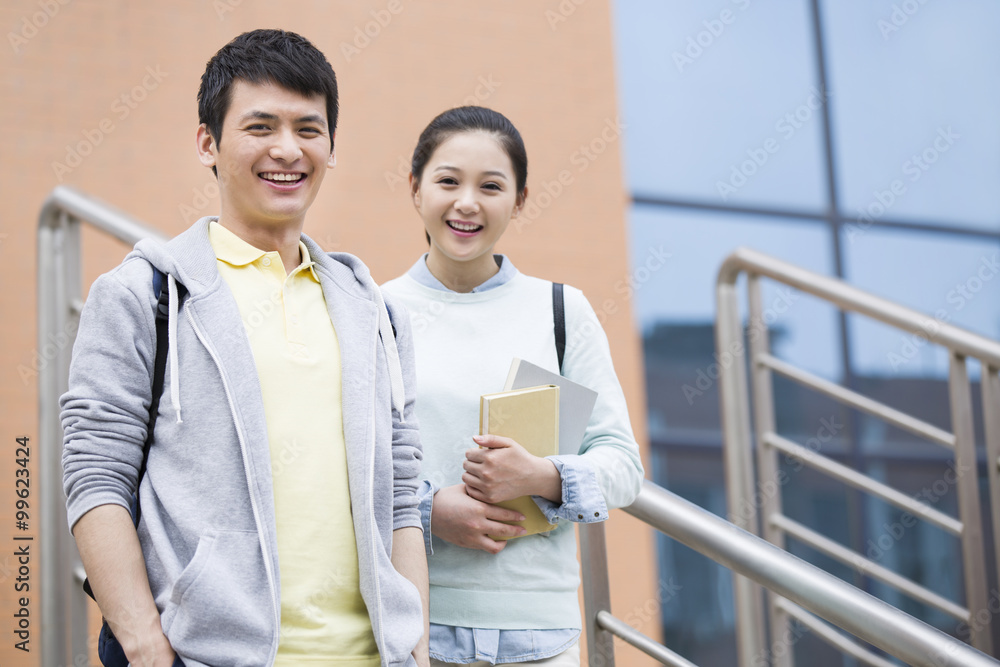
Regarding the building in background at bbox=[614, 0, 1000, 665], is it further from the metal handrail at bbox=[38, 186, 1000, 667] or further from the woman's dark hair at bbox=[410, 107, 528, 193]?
the woman's dark hair at bbox=[410, 107, 528, 193]

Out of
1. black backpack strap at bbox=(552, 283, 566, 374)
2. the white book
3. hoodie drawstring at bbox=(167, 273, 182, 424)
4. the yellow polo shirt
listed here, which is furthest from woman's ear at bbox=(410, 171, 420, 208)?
hoodie drawstring at bbox=(167, 273, 182, 424)

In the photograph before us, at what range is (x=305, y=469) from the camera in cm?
115

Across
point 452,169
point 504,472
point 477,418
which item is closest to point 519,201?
point 452,169

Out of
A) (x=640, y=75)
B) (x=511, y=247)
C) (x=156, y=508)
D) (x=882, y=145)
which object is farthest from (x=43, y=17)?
(x=882, y=145)

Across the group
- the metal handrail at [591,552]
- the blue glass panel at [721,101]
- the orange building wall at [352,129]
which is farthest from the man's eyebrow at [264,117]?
the blue glass panel at [721,101]

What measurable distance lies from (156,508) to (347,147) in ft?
11.3

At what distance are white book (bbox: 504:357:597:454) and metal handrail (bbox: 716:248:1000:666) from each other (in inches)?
37.9

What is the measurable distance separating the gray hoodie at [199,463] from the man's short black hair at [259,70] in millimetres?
206

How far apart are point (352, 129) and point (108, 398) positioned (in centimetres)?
346

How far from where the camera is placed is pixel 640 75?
5117mm

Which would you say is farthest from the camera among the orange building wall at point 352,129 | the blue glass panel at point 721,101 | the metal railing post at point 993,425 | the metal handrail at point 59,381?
the blue glass panel at point 721,101

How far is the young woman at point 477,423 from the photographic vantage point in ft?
4.63

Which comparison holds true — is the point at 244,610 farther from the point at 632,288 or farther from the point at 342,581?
the point at 632,288

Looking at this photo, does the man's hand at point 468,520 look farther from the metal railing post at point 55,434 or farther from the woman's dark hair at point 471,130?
the metal railing post at point 55,434
